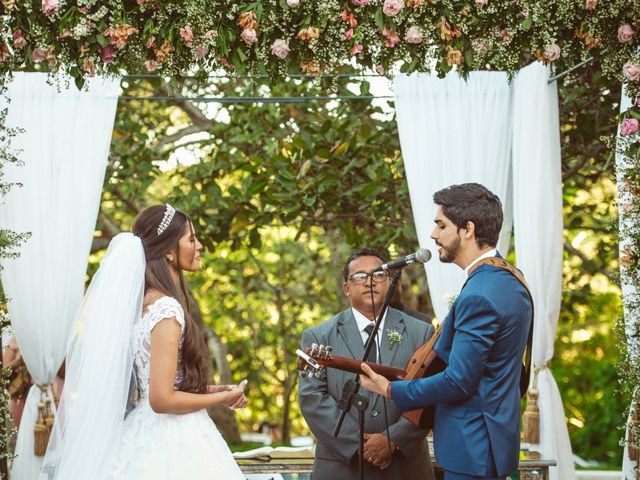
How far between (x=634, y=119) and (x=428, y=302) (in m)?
4.34

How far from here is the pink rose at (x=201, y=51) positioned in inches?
167

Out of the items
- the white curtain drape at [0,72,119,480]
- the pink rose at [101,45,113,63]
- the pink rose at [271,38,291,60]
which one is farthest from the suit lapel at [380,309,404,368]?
the pink rose at [101,45,113,63]

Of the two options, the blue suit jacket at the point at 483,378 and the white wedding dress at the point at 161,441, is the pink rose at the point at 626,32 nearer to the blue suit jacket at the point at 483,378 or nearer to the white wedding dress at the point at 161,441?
the blue suit jacket at the point at 483,378

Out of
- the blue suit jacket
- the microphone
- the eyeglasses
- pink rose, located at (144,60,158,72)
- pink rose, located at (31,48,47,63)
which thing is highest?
pink rose, located at (31,48,47,63)

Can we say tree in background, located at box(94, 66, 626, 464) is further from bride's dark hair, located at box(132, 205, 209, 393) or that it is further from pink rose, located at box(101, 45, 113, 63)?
bride's dark hair, located at box(132, 205, 209, 393)

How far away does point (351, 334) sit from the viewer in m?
4.07

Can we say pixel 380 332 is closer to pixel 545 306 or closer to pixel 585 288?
pixel 545 306

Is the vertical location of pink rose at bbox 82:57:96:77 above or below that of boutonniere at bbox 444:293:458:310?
above

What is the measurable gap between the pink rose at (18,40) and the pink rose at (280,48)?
4.03 feet

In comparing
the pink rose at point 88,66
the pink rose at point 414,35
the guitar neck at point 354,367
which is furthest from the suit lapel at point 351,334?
the pink rose at point 88,66

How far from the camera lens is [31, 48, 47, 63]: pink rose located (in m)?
4.20

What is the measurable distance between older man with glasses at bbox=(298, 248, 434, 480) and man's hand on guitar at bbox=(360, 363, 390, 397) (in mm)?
346

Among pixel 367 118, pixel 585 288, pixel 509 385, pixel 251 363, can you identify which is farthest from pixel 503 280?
pixel 251 363

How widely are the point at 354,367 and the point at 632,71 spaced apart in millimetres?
2036
